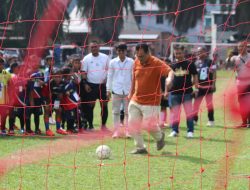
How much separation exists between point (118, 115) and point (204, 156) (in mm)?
2556

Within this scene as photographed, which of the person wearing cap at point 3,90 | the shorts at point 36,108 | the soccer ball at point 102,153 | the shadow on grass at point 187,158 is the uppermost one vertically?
the person wearing cap at point 3,90

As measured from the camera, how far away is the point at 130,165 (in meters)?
8.44

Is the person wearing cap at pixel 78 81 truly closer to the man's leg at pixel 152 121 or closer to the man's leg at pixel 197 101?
the man's leg at pixel 197 101

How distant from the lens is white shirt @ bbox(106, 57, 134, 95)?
11.2 meters

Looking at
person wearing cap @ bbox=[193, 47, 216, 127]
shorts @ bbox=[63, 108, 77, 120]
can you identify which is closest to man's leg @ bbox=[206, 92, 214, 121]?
person wearing cap @ bbox=[193, 47, 216, 127]

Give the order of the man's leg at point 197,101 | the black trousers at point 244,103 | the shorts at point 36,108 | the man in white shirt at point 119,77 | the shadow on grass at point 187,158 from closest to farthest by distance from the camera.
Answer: the shadow on grass at point 187,158, the man in white shirt at point 119,77, the shorts at point 36,108, the black trousers at point 244,103, the man's leg at point 197,101

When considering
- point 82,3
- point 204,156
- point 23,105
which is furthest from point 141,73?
point 82,3

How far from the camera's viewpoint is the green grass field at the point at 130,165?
7215 millimetres

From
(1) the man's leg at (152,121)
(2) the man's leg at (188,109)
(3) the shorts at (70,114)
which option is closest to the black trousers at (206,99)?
(2) the man's leg at (188,109)

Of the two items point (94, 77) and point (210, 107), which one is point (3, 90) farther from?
point (210, 107)

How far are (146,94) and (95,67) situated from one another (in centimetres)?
298

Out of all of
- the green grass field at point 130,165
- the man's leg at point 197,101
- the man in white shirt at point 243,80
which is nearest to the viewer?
the green grass field at point 130,165

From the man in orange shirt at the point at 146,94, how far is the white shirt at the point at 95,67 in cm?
265

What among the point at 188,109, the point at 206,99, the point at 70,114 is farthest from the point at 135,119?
the point at 206,99
